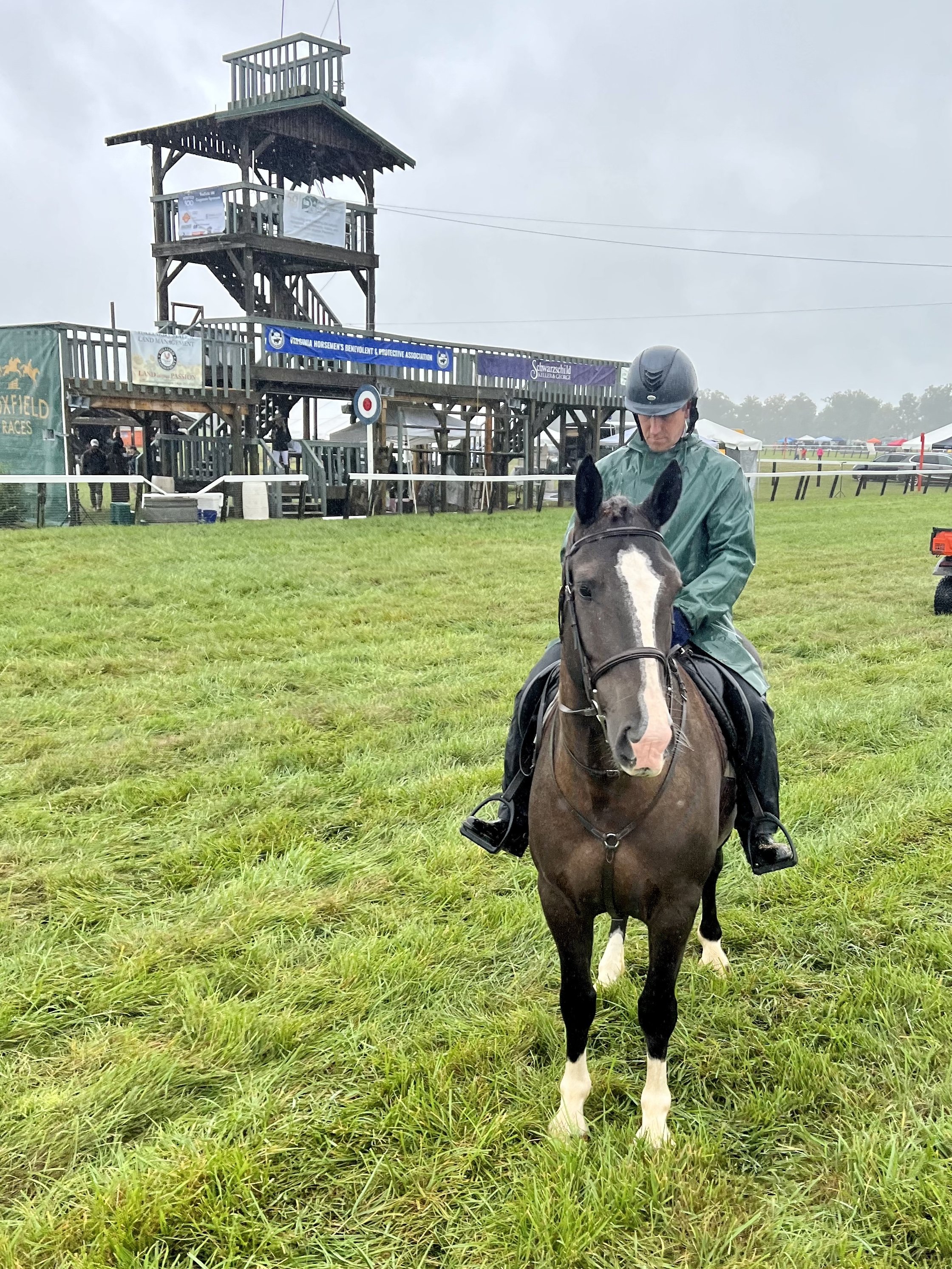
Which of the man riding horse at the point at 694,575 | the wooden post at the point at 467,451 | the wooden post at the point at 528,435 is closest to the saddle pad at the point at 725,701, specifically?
the man riding horse at the point at 694,575

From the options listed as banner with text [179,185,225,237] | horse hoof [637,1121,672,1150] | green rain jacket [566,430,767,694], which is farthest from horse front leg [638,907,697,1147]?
banner with text [179,185,225,237]

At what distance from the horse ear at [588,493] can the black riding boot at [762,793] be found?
4.08 ft

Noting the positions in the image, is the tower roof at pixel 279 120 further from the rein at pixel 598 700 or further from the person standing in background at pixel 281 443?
the rein at pixel 598 700

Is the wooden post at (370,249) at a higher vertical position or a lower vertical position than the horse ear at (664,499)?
higher

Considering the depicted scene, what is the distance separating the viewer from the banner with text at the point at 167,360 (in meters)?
20.2

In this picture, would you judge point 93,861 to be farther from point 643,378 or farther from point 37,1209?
point 643,378

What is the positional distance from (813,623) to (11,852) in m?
9.31

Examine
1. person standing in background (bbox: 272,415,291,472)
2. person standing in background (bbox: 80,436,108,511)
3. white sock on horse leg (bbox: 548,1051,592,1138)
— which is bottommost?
white sock on horse leg (bbox: 548,1051,592,1138)

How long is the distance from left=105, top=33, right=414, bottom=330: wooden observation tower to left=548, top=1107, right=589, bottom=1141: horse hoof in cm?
2534

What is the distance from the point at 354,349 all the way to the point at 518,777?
23383mm

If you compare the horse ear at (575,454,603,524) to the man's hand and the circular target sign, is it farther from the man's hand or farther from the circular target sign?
the circular target sign

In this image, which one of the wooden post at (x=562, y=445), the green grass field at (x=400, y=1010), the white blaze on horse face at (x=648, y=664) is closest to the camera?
the white blaze on horse face at (x=648, y=664)

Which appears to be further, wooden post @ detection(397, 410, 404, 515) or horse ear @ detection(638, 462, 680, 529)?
wooden post @ detection(397, 410, 404, 515)

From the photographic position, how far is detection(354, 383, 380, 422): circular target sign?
24.7 m
